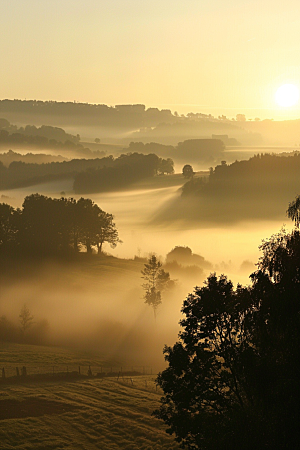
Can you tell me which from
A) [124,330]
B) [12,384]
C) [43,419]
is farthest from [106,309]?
[43,419]

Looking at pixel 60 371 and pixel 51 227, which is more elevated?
pixel 51 227

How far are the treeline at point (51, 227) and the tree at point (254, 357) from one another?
9135cm

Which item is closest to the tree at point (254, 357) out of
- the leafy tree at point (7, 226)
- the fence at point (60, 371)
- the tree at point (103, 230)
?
the fence at point (60, 371)

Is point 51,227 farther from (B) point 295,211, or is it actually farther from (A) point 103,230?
(B) point 295,211

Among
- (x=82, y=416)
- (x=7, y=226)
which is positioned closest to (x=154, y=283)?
(x=7, y=226)

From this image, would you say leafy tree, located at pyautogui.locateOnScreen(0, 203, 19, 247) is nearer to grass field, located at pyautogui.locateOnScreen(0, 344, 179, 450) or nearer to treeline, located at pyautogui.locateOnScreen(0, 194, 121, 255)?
treeline, located at pyautogui.locateOnScreen(0, 194, 121, 255)

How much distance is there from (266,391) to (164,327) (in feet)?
215

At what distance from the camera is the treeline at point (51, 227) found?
114 metres

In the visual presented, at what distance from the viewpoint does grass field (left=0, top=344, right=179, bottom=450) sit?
3675 cm

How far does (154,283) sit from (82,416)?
57573 mm

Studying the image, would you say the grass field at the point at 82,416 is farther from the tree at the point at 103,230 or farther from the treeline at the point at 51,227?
the tree at the point at 103,230

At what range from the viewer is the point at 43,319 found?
8200 cm

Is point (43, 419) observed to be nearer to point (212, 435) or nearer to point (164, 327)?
point (212, 435)

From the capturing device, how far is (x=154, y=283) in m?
98.8
